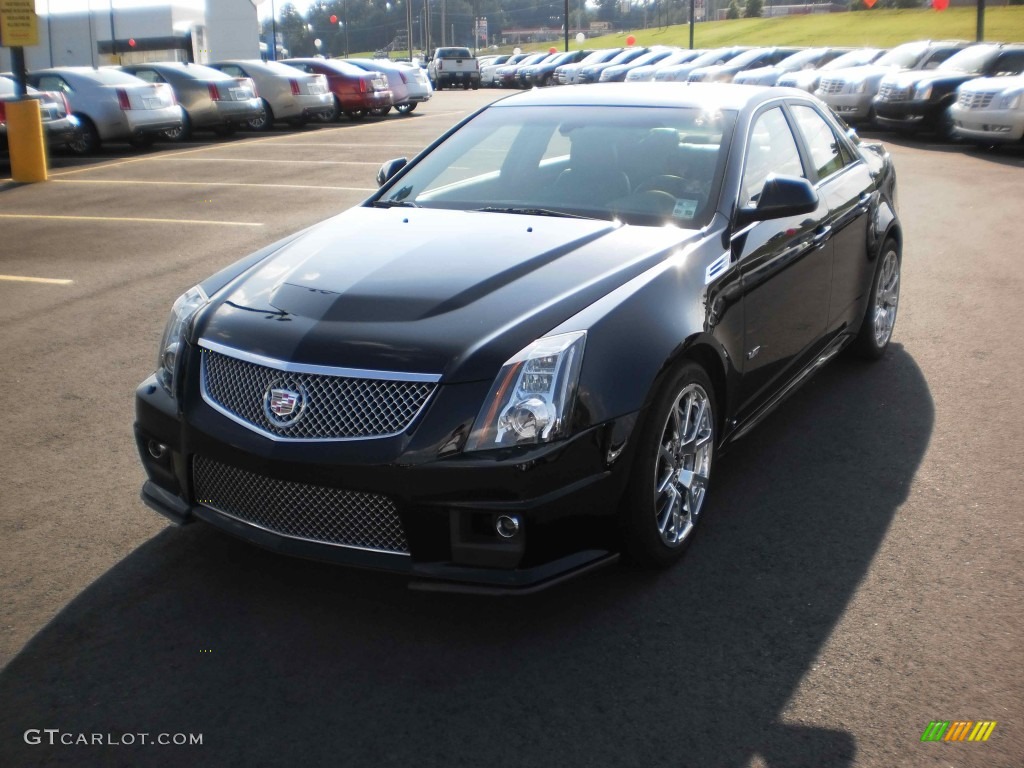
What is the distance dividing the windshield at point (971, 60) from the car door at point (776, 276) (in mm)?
15710

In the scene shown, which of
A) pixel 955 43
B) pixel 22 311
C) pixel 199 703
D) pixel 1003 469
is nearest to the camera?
pixel 199 703

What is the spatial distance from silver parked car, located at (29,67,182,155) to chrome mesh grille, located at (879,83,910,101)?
495 inches

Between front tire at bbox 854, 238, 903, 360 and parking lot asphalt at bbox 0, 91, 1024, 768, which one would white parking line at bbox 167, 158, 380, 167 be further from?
parking lot asphalt at bbox 0, 91, 1024, 768

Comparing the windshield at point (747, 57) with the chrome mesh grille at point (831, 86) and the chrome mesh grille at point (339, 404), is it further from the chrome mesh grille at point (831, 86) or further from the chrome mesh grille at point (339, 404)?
the chrome mesh grille at point (339, 404)

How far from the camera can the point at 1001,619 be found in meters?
3.58

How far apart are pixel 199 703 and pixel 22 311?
5.59m

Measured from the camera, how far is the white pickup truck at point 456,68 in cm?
4809

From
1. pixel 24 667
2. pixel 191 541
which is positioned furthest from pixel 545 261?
pixel 24 667

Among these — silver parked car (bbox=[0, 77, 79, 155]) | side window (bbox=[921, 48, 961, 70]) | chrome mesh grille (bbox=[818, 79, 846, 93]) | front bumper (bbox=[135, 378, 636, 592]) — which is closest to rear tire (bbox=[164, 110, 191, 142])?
silver parked car (bbox=[0, 77, 79, 155])

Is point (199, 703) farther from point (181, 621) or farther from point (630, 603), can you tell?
point (630, 603)

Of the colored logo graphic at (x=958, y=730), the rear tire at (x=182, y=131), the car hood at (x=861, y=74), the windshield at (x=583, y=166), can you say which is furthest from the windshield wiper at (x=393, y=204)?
the car hood at (x=861, y=74)

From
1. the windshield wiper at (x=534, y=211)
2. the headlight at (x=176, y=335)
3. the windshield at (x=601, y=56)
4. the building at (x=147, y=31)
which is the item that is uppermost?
the building at (x=147, y=31)

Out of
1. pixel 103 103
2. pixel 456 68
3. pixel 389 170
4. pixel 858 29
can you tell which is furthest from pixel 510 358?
pixel 858 29

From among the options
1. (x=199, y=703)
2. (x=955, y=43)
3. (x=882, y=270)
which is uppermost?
(x=955, y=43)
